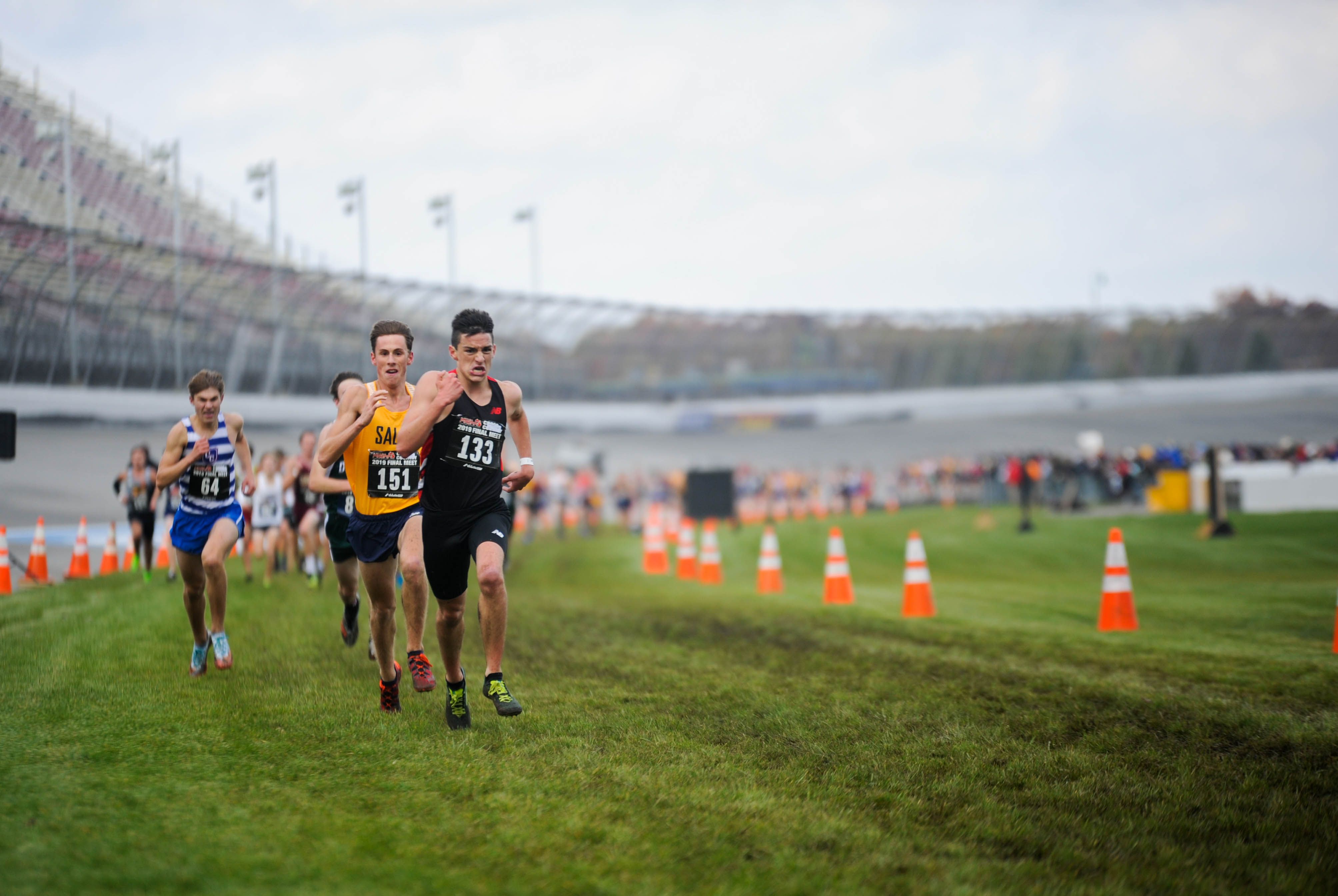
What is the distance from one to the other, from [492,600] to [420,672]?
78 centimetres

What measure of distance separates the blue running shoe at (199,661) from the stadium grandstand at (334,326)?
58.9 ft

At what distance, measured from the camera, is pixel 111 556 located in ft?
56.5

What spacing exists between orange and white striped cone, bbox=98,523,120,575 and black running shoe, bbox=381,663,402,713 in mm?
12644

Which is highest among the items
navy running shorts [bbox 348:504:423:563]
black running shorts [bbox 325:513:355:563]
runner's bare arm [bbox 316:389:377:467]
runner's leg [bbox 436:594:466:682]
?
runner's bare arm [bbox 316:389:377:467]

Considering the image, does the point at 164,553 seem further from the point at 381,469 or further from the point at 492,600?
the point at 492,600

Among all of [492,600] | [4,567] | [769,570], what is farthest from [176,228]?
[492,600]

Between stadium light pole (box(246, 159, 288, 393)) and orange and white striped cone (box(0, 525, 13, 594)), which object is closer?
orange and white striped cone (box(0, 525, 13, 594))

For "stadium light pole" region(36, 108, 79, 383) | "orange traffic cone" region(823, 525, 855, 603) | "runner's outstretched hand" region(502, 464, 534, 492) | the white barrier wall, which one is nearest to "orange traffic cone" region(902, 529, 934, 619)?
"orange traffic cone" region(823, 525, 855, 603)

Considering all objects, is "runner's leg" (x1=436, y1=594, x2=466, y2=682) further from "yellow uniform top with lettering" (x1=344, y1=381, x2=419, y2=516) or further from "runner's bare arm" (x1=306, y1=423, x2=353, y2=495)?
"runner's bare arm" (x1=306, y1=423, x2=353, y2=495)

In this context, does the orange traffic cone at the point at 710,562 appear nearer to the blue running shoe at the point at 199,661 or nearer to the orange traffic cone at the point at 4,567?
the orange traffic cone at the point at 4,567

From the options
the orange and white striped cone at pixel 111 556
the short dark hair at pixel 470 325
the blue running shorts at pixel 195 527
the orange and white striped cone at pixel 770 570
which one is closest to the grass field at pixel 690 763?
the blue running shorts at pixel 195 527

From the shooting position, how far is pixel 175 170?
31875mm

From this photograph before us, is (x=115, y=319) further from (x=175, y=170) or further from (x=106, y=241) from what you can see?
(x=175, y=170)

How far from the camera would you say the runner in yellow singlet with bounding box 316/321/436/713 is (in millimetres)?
6066
